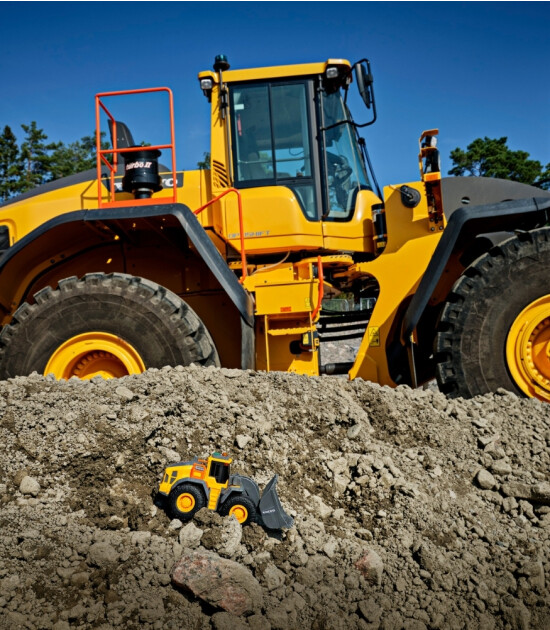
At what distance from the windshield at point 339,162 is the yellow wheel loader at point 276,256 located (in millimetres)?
15

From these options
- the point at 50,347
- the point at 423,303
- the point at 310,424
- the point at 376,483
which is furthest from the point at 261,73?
the point at 376,483

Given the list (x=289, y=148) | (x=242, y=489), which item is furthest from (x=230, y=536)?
(x=289, y=148)

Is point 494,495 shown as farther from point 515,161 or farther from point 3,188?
point 3,188

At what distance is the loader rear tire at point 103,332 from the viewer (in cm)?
465

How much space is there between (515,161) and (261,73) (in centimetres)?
2765

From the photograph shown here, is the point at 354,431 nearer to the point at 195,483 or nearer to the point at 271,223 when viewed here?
the point at 195,483

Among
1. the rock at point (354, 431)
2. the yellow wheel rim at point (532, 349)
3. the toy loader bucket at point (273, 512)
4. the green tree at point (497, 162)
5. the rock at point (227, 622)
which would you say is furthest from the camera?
the green tree at point (497, 162)

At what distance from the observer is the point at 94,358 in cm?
483

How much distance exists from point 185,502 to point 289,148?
141 inches

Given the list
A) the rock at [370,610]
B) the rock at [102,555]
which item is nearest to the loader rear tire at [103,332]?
the rock at [102,555]

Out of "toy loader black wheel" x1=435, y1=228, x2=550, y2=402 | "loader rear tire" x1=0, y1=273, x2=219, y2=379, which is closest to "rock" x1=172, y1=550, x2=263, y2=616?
"loader rear tire" x1=0, y1=273, x2=219, y2=379

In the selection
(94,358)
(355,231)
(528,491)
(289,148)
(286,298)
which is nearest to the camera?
(528,491)

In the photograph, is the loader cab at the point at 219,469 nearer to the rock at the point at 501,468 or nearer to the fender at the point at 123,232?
the rock at the point at 501,468

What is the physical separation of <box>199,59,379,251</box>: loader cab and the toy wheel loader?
2.76 m
